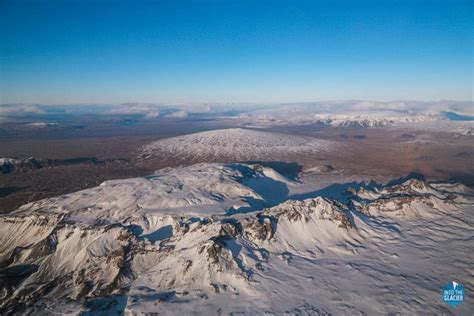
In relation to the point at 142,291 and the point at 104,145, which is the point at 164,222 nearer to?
the point at 142,291

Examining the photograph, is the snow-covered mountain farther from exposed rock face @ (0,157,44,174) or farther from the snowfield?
the snowfield

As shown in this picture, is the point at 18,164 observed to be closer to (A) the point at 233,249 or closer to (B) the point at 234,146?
(B) the point at 234,146

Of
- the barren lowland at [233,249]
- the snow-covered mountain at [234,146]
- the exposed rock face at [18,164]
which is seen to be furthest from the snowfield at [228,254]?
the snow-covered mountain at [234,146]

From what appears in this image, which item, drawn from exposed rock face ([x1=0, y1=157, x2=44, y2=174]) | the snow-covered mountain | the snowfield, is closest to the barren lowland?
the snowfield

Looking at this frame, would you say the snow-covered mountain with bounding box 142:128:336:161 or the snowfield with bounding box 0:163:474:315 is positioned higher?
the snow-covered mountain with bounding box 142:128:336:161

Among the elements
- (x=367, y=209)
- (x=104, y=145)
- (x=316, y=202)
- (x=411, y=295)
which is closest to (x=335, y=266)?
(x=411, y=295)

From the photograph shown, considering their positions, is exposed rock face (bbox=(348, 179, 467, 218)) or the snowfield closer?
the snowfield

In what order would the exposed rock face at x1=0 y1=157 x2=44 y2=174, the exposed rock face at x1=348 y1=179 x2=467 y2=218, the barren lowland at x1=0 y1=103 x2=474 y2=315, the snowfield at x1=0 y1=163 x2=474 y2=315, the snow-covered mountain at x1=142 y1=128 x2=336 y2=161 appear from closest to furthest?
1. the snowfield at x1=0 y1=163 x2=474 y2=315
2. the barren lowland at x1=0 y1=103 x2=474 y2=315
3. the exposed rock face at x1=348 y1=179 x2=467 y2=218
4. the exposed rock face at x1=0 y1=157 x2=44 y2=174
5. the snow-covered mountain at x1=142 y1=128 x2=336 y2=161

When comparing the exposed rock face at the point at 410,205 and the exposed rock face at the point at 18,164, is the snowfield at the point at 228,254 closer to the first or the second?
the exposed rock face at the point at 410,205
